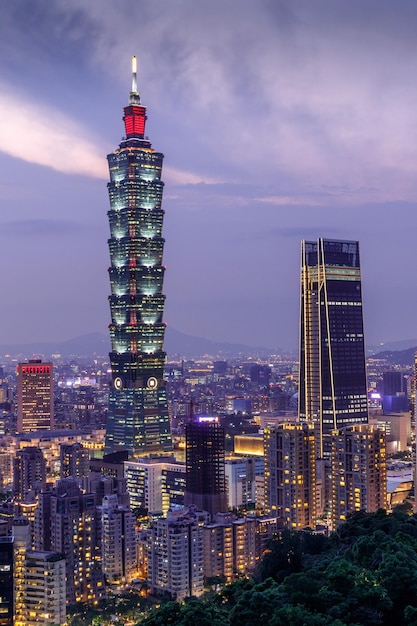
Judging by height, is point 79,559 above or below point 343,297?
below

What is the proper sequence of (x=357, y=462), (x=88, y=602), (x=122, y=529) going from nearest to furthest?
(x=88, y=602) < (x=122, y=529) < (x=357, y=462)

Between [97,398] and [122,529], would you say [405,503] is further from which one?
[97,398]

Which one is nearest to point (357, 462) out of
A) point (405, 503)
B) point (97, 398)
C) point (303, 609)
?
point (405, 503)

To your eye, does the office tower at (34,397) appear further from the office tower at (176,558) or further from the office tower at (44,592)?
the office tower at (44,592)

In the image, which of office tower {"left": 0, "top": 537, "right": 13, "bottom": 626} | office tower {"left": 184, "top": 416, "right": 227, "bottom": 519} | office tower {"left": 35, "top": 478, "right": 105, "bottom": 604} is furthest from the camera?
office tower {"left": 184, "top": 416, "right": 227, "bottom": 519}

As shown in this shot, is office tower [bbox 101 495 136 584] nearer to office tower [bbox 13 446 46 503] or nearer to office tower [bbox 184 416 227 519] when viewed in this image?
office tower [bbox 184 416 227 519]

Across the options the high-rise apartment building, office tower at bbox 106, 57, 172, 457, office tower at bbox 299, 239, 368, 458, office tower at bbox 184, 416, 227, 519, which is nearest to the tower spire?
office tower at bbox 106, 57, 172, 457
